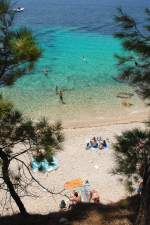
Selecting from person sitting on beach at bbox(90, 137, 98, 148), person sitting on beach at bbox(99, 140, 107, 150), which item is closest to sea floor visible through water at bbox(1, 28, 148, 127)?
person sitting on beach at bbox(99, 140, 107, 150)

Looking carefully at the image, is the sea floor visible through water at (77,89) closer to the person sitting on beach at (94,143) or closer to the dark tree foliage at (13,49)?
the person sitting on beach at (94,143)

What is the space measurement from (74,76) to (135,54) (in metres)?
27.3

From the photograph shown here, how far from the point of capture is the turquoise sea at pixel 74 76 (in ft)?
89.5

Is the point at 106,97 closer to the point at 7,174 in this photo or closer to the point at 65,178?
the point at 65,178

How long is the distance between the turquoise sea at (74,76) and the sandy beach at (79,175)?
4.17 metres

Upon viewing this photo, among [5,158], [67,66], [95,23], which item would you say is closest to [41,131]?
[5,158]

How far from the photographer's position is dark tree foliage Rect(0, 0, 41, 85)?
302 inches

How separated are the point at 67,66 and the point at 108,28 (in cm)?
1844

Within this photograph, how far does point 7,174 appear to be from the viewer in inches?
367

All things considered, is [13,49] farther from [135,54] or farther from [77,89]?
[77,89]

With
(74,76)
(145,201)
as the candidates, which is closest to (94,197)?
(145,201)

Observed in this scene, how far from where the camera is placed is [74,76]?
35375 mm

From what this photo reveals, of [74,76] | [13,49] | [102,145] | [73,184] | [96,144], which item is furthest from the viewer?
[74,76]

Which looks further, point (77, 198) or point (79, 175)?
point (79, 175)
